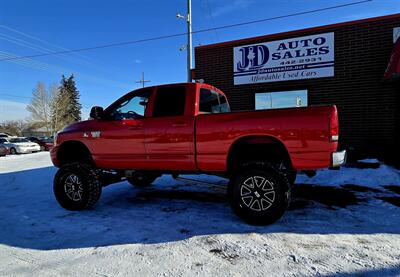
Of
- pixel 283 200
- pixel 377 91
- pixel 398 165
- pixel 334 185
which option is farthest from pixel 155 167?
pixel 377 91

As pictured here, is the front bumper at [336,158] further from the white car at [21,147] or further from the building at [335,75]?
the white car at [21,147]

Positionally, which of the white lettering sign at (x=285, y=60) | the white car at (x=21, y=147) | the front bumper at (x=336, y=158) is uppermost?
the white lettering sign at (x=285, y=60)

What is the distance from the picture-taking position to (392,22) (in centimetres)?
1013

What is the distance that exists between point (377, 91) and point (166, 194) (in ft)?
24.5

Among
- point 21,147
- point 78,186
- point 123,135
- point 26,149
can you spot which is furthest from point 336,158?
point 26,149

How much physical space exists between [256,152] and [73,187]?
3.37 m

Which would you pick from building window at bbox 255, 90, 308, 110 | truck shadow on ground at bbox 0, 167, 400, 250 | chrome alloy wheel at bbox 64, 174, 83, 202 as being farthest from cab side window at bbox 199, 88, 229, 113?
building window at bbox 255, 90, 308, 110

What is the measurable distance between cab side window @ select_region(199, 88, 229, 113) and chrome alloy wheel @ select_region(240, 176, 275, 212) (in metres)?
1.60

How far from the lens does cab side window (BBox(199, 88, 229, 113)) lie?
19.3 feet

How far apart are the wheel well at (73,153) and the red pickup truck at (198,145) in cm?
2

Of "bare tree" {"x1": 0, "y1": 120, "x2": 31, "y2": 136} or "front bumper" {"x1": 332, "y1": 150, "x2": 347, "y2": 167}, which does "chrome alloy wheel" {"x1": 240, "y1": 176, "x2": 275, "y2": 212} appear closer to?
"front bumper" {"x1": 332, "y1": 150, "x2": 347, "y2": 167}

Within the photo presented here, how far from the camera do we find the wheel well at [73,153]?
653cm

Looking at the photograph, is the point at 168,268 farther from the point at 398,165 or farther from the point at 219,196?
the point at 398,165

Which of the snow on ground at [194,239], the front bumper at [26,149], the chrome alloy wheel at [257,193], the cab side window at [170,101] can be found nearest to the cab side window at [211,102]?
the cab side window at [170,101]
